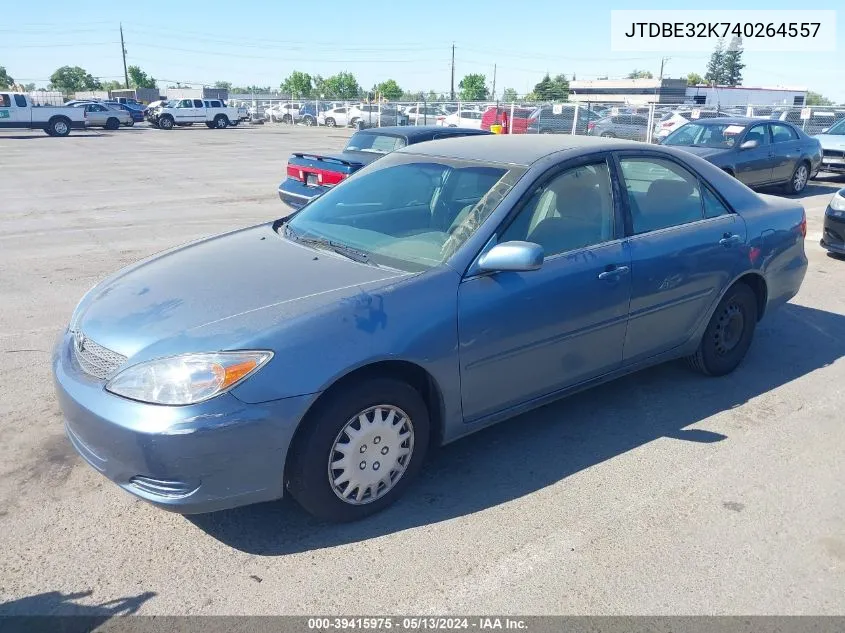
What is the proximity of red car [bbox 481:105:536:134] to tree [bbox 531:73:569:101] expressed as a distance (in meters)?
57.0

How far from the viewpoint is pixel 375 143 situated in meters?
10.7

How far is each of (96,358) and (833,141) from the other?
17.5 meters

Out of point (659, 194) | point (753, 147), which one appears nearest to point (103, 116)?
point (753, 147)

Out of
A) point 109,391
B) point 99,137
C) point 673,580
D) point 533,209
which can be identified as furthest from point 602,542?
point 99,137

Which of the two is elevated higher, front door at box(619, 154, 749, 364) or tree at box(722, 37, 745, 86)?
tree at box(722, 37, 745, 86)

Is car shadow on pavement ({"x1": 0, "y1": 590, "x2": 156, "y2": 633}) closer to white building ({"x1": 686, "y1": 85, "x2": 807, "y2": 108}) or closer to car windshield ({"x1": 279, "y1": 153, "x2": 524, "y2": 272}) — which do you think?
car windshield ({"x1": 279, "y1": 153, "x2": 524, "y2": 272})

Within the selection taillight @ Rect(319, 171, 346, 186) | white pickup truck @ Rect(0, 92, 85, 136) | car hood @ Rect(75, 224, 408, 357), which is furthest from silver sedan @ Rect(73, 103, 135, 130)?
car hood @ Rect(75, 224, 408, 357)

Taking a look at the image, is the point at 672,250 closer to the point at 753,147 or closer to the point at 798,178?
the point at 753,147

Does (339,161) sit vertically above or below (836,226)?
above

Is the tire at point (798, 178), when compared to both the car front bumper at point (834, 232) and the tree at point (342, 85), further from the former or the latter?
the tree at point (342, 85)

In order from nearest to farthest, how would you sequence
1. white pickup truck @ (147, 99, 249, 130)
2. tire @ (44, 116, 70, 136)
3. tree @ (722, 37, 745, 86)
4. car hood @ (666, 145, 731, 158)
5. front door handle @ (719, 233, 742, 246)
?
front door handle @ (719, 233, 742, 246) → car hood @ (666, 145, 731, 158) → tire @ (44, 116, 70, 136) → white pickup truck @ (147, 99, 249, 130) → tree @ (722, 37, 745, 86)

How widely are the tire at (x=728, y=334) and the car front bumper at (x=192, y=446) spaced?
3083 mm

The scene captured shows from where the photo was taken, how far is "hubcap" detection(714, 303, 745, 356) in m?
4.84

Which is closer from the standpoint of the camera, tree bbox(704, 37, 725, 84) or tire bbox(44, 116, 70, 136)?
tire bbox(44, 116, 70, 136)
